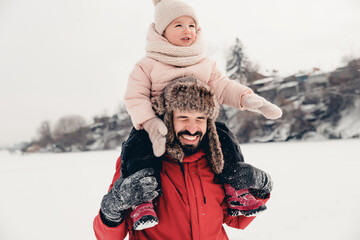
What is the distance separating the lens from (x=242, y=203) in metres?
1.54

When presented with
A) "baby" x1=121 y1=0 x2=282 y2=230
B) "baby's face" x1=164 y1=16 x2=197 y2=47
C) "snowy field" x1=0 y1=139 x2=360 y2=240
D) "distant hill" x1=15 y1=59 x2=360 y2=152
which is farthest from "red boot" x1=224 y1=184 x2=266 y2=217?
"distant hill" x1=15 y1=59 x2=360 y2=152

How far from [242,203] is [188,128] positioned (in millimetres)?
517

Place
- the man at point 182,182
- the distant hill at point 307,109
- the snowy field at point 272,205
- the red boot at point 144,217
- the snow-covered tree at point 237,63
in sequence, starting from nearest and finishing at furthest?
the red boot at point 144,217
the man at point 182,182
the snowy field at point 272,205
the distant hill at point 307,109
the snow-covered tree at point 237,63

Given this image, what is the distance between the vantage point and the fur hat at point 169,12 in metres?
1.61

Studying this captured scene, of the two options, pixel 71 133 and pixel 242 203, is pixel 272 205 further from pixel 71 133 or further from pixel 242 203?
pixel 71 133

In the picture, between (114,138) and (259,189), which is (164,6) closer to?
(259,189)

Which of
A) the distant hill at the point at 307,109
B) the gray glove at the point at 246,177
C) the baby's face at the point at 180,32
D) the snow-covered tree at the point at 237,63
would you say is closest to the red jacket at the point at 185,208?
the gray glove at the point at 246,177

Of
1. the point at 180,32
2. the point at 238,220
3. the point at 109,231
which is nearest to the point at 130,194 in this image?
the point at 109,231

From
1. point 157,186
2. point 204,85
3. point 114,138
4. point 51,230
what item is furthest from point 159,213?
point 114,138

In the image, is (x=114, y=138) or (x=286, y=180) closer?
(x=286, y=180)

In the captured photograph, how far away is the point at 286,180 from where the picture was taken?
9359mm

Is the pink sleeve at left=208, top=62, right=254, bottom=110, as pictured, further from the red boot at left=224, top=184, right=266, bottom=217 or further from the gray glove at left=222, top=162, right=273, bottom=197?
the red boot at left=224, top=184, right=266, bottom=217

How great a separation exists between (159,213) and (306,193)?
742 centimetres

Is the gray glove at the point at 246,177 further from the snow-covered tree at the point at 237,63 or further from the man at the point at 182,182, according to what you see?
the snow-covered tree at the point at 237,63
